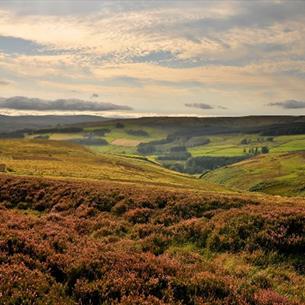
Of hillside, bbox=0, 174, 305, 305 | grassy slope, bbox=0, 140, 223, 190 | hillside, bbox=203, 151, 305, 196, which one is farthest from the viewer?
hillside, bbox=203, 151, 305, 196

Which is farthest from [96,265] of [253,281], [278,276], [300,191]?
[300,191]

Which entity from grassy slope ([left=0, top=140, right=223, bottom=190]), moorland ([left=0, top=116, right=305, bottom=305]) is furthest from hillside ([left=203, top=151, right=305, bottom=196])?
moorland ([left=0, top=116, right=305, bottom=305])

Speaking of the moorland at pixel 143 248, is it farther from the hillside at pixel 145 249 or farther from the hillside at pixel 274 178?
the hillside at pixel 274 178

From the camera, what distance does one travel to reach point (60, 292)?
10.9m

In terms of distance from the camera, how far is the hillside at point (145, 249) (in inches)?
443

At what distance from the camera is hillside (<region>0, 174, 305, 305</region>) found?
11242mm

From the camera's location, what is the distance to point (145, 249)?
18.8 metres

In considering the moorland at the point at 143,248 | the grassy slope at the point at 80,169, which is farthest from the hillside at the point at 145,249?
the grassy slope at the point at 80,169

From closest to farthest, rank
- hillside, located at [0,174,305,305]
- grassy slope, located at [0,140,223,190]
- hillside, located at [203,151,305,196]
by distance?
hillside, located at [0,174,305,305]
grassy slope, located at [0,140,223,190]
hillside, located at [203,151,305,196]

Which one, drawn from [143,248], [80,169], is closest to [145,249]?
[143,248]

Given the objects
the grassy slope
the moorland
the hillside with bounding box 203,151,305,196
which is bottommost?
the hillside with bounding box 203,151,305,196

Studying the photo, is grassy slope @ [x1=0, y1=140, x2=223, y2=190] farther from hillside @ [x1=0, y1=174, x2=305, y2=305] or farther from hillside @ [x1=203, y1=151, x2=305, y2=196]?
hillside @ [x1=203, y1=151, x2=305, y2=196]

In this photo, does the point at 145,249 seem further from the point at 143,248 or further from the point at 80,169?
the point at 80,169

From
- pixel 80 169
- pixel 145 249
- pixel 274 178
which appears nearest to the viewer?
pixel 145 249
